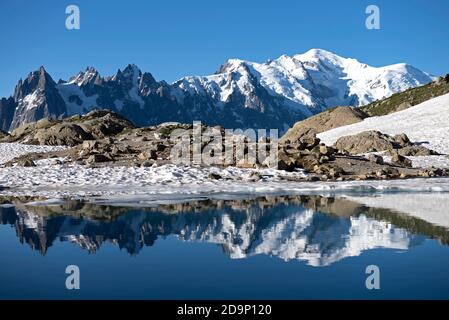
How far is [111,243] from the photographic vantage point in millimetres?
17906

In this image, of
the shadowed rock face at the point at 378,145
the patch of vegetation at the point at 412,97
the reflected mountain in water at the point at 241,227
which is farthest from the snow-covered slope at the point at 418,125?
the reflected mountain in water at the point at 241,227

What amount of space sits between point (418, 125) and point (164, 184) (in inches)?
2323

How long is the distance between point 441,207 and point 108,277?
17.8m

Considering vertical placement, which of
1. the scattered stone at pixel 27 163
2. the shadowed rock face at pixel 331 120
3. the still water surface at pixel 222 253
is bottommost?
the still water surface at pixel 222 253

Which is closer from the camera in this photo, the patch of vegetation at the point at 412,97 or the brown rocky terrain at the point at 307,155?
the brown rocky terrain at the point at 307,155

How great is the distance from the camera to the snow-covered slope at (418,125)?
74.4 metres

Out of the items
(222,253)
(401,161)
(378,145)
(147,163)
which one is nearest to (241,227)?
(222,253)

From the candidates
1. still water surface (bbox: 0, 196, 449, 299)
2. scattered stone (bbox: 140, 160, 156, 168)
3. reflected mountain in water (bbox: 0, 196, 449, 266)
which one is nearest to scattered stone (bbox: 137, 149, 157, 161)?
scattered stone (bbox: 140, 160, 156, 168)

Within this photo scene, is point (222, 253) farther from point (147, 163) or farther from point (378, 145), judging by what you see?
point (378, 145)

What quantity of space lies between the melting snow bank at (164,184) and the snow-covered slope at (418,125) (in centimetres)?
3349

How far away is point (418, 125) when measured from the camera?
8594 cm

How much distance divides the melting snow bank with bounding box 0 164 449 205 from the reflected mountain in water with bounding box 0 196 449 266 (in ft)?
15.3

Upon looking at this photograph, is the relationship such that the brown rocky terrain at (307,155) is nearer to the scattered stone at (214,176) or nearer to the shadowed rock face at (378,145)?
the shadowed rock face at (378,145)

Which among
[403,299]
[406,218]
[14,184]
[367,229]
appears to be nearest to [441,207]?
[406,218]
